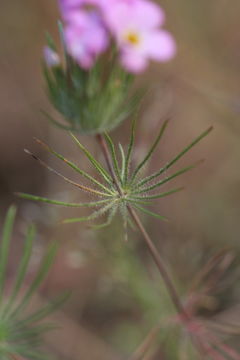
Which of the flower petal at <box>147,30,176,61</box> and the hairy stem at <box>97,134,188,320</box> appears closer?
the hairy stem at <box>97,134,188,320</box>

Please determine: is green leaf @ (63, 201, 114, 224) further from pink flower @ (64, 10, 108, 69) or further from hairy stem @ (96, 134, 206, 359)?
pink flower @ (64, 10, 108, 69)

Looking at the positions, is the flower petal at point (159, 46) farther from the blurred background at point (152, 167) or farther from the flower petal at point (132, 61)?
the blurred background at point (152, 167)

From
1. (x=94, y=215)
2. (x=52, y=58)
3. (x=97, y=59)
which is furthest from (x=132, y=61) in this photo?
(x=94, y=215)

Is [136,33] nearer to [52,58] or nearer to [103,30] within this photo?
[103,30]

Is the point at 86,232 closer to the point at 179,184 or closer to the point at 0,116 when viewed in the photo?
the point at 179,184

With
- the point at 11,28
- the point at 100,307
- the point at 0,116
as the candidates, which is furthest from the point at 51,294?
the point at 11,28

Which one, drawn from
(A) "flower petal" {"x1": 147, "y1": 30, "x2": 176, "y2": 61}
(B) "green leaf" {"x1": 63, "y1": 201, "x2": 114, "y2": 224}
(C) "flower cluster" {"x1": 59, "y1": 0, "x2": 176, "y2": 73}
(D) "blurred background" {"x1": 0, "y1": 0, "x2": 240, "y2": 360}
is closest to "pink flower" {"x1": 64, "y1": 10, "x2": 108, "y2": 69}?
(C) "flower cluster" {"x1": 59, "y1": 0, "x2": 176, "y2": 73}
